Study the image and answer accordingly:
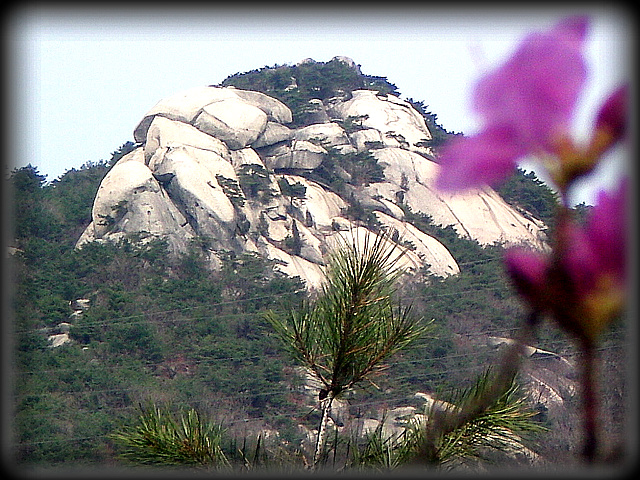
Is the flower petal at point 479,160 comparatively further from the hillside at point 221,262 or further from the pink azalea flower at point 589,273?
the hillside at point 221,262

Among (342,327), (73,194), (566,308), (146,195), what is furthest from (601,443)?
(73,194)

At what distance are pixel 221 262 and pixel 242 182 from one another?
1.33 meters

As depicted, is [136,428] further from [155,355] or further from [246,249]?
[246,249]

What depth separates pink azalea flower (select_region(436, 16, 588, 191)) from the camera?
13 centimetres

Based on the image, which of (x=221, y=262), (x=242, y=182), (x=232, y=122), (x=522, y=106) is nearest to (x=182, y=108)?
(x=232, y=122)

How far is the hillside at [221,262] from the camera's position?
687 cm

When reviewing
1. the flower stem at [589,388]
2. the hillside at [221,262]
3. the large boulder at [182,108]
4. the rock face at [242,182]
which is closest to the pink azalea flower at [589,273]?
the flower stem at [589,388]

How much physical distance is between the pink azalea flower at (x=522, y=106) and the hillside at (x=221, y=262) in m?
5.16

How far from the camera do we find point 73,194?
31.7ft

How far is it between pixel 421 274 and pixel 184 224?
12.1 ft

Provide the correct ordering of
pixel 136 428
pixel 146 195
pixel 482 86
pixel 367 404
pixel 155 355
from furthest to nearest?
pixel 146 195, pixel 155 355, pixel 367 404, pixel 136 428, pixel 482 86

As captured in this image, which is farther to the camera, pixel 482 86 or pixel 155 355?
pixel 155 355

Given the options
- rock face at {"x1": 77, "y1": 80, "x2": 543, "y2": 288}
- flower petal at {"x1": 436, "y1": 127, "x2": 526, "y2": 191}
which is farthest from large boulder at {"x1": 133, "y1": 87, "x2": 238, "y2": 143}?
flower petal at {"x1": 436, "y1": 127, "x2": 526, "y2": 191}

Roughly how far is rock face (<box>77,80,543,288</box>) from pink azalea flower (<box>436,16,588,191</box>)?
7.78 m
